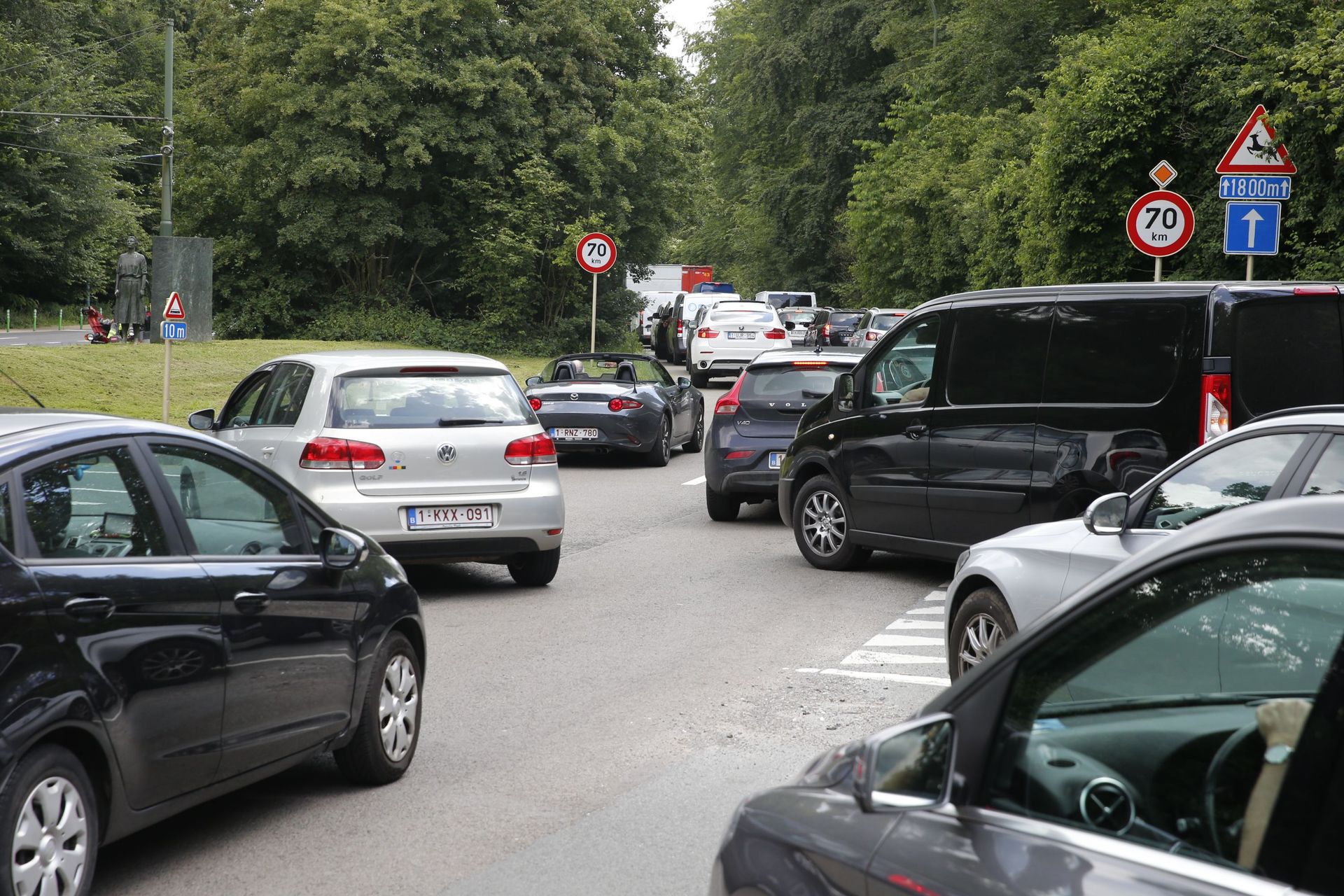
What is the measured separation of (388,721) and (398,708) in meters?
0.08

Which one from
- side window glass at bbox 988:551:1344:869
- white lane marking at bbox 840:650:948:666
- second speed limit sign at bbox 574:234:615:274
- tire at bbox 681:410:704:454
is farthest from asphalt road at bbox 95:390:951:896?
second speed limit sign at bbox 574:234:615:274

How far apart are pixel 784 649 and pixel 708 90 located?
6522 centimetres

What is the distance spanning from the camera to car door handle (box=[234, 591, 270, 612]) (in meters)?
5.08

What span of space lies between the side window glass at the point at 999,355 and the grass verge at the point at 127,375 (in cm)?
1340

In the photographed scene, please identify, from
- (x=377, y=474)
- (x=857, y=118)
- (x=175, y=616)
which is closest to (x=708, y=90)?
(x=857, y=118)

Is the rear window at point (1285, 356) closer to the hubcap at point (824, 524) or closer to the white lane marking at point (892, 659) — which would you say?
the white lane marking at point (892, 659)

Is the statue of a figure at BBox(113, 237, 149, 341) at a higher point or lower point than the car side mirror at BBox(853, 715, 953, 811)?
higher

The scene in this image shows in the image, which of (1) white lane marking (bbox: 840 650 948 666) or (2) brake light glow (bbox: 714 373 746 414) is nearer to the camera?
(1) white lane marking (bbox: 840 650 948 666)

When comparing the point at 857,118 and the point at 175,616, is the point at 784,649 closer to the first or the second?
the point at 175,616

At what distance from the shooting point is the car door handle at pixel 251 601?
508 cm

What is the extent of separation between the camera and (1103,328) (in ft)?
30.0

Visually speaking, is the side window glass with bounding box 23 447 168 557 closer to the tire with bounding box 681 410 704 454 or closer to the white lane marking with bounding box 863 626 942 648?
the white lane marking with bounding box 863 626 942 648

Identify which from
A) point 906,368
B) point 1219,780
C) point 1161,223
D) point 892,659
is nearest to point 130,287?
point 1161,223

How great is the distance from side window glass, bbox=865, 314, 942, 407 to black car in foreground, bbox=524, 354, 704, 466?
8.30m
